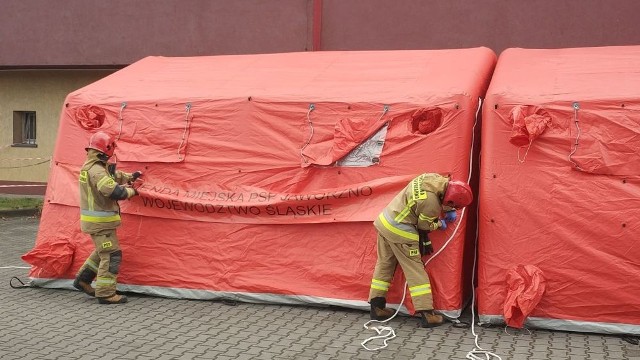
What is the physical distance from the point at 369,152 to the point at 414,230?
1.01m

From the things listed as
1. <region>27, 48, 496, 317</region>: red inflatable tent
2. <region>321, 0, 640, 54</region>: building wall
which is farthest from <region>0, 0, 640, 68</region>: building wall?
<region>27, 48, 496, 317</region>: red inflatable tent

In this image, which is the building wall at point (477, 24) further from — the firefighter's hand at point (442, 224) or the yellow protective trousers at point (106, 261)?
the yellow protective trousers at point (106, 261)

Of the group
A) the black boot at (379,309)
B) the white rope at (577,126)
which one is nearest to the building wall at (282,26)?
the white rope at (577,126)

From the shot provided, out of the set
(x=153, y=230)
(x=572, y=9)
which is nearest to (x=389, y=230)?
(x=153, y=230)

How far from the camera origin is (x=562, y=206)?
7.03m

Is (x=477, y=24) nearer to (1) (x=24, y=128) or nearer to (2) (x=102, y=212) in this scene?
(2) (x=102, y=212)

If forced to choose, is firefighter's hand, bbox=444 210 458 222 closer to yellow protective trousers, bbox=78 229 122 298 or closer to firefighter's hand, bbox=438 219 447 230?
firefighter's hand, bbox=438 219 447 230

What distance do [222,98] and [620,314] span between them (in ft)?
14.7

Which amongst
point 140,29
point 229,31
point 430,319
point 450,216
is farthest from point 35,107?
point 430,319

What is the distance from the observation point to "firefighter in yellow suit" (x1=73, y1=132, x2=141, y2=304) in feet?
26.3

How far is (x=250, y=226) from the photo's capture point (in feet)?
26.8

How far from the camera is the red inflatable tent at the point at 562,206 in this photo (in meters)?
6.86

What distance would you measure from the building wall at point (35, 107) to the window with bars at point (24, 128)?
117 mm

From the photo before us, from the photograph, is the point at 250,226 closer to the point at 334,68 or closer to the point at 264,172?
the point at 264,172
